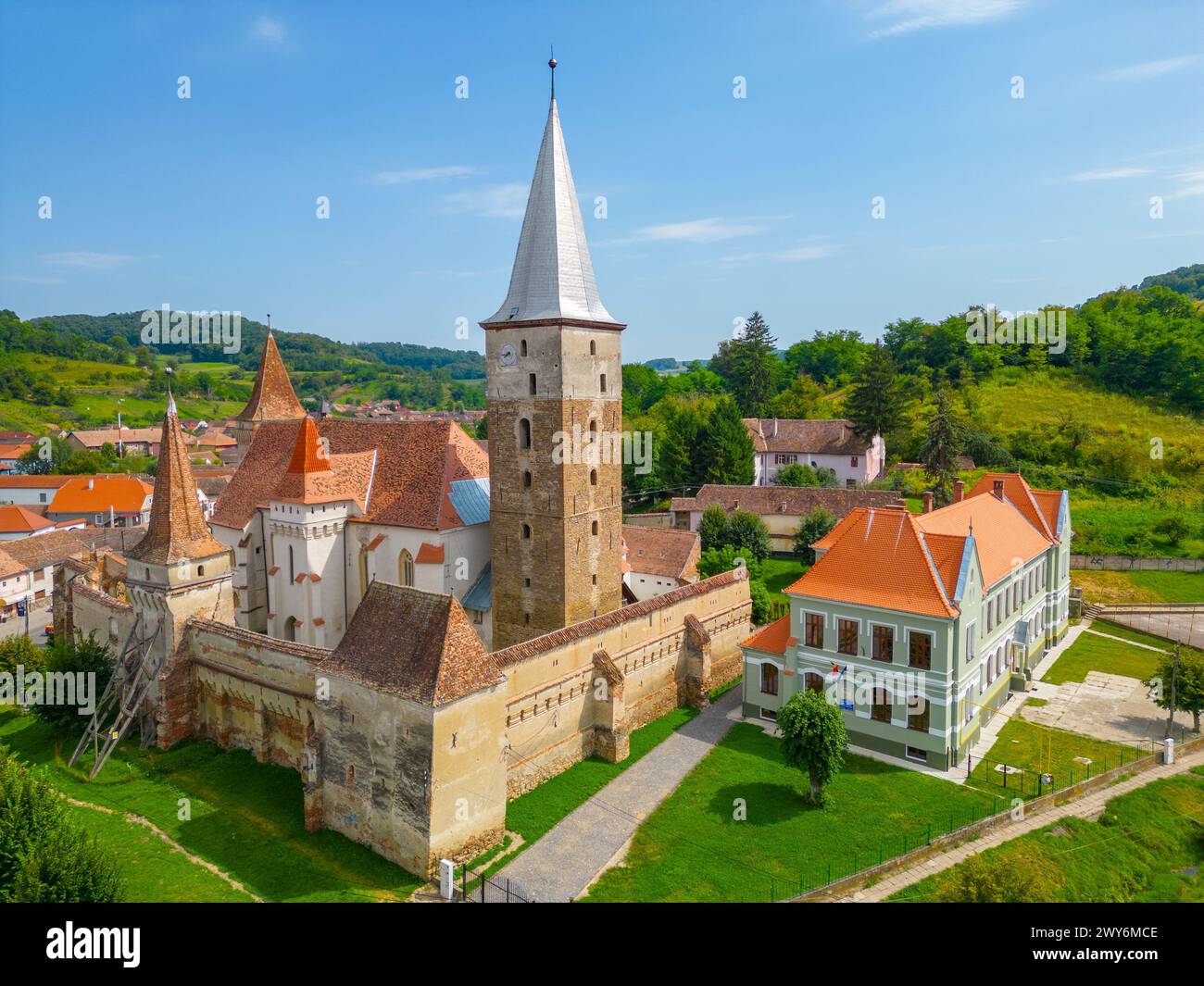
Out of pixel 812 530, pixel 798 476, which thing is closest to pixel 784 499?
pixel 812 530

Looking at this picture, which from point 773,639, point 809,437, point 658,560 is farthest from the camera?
point 809,437

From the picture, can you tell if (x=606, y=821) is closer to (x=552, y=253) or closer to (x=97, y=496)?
(x=552, y=253)

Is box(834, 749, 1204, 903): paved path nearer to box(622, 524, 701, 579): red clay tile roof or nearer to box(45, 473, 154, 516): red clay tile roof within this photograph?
box(622, 524, 701, 579): red clay tile roof

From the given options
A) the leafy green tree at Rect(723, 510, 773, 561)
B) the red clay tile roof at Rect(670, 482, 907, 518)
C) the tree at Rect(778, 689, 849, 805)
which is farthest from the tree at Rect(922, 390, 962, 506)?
the tree at Rect(778, 689, 849, 805)

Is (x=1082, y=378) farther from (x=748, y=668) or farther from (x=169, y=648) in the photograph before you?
(x=169, y=648)

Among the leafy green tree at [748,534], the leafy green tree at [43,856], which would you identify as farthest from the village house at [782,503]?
the leafy green tree at [43,856]
